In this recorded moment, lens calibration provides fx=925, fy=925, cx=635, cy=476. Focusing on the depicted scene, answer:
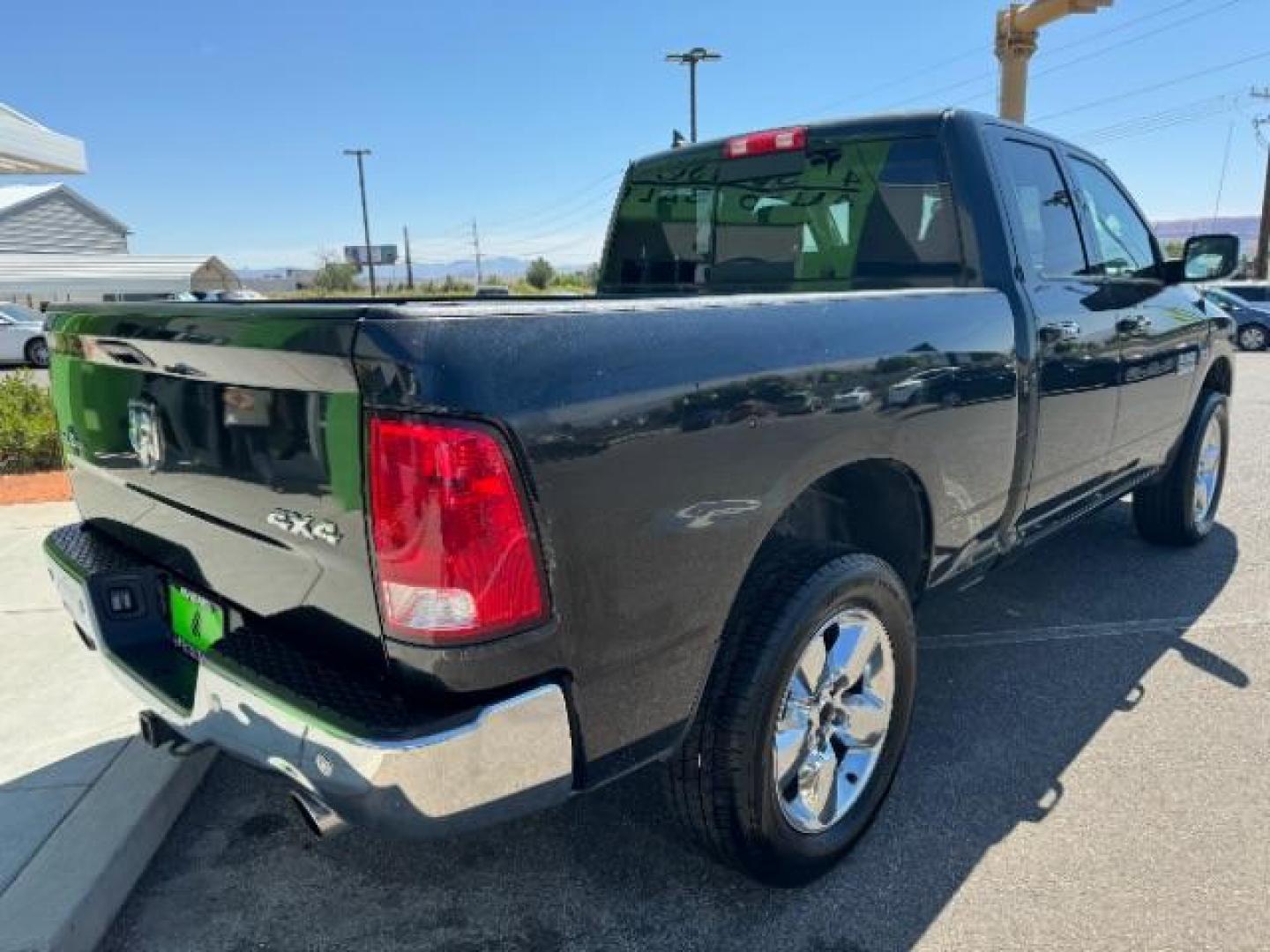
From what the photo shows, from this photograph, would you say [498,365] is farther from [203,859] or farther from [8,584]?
[8,584]

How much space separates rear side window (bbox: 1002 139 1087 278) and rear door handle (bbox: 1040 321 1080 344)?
21cm

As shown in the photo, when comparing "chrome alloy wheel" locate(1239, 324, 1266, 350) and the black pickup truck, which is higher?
the black pickup truck

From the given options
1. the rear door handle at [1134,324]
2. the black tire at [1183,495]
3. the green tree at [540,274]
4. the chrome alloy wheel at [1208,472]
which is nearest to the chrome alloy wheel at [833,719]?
the rear door handle at [1134,324]

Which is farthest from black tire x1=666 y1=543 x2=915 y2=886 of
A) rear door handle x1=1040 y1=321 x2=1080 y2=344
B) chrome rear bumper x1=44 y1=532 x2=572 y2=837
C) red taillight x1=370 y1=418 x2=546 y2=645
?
rear door handle x1=1040 y1=321 x2=1080 y2=344

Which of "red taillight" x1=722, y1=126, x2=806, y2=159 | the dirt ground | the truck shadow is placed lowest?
the truck shadow

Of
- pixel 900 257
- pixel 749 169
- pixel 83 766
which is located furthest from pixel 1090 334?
pixel 83 766

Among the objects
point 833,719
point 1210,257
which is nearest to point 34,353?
point 1210,257

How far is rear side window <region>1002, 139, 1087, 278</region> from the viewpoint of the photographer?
3268 millimetres

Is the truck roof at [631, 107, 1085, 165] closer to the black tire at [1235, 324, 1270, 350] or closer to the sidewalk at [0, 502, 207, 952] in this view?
the sidewalk at [0, 502, 207, 952]

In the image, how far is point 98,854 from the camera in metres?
2.41

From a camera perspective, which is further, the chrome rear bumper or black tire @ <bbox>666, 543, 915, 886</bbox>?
black tire @ <bbox>666, 543, 915, 886</bbox>

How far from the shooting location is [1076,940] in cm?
221

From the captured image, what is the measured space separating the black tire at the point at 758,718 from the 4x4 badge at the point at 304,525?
0.92 m

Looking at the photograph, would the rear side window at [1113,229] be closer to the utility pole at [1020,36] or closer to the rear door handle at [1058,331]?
the rear door handle at [1058,331]
